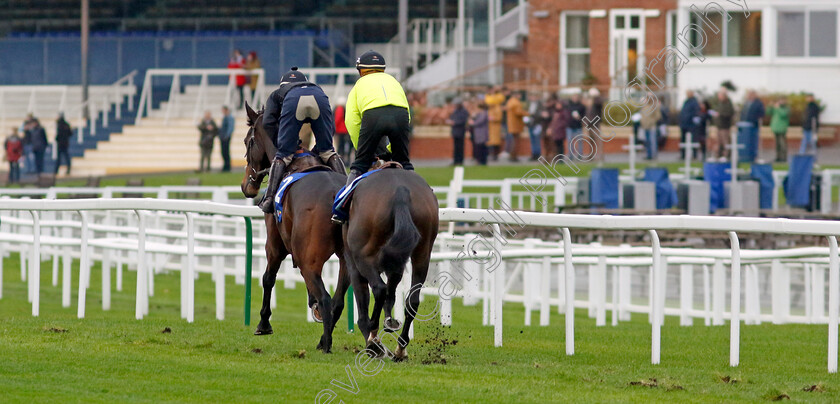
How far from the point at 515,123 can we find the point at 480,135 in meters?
1.09

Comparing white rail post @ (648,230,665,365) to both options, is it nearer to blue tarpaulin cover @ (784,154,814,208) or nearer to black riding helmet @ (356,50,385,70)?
black riding helmet @ (356,50,385,70)

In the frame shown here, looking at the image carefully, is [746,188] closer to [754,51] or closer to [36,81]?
[754,51]

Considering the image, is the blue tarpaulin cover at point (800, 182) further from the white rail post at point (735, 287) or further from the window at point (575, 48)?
the window at point (575, 48)

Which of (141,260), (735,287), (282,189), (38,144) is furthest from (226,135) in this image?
(735,287)

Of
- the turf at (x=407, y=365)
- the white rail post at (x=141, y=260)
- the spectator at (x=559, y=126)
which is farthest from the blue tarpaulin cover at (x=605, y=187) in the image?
the white rail post at (x=141, y=260)

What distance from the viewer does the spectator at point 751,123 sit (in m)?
27.2

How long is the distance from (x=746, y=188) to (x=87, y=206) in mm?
13768

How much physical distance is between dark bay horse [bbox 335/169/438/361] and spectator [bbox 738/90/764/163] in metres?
20.9

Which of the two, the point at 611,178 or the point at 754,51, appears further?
the point at 754,51

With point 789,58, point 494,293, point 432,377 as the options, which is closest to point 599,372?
A: point 432,377

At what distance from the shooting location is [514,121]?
28.8 m

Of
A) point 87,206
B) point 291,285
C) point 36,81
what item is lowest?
point 291,285

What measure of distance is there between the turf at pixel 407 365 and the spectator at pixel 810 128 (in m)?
19.9

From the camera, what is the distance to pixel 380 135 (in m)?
7.36
